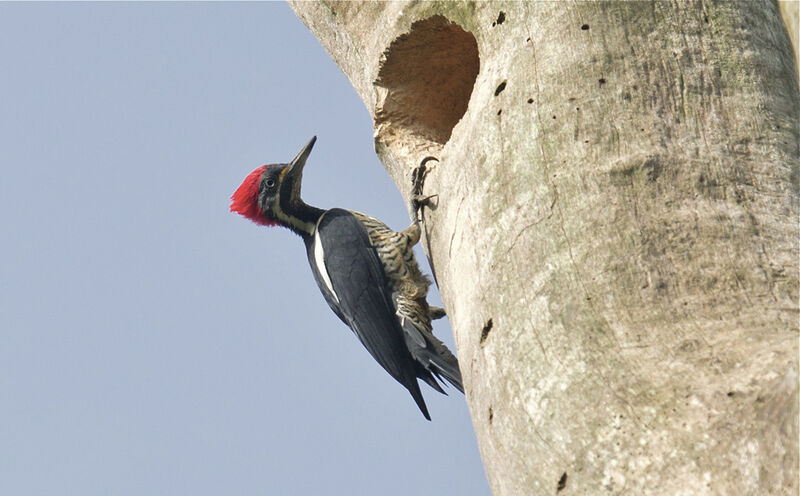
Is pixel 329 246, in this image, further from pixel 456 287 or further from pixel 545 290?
pixel 545 290

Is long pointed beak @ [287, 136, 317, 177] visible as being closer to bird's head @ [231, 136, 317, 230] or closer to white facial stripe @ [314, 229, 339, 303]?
bird's head @ [231, 136, 317, 230]

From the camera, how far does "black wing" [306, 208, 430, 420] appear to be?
489 cm

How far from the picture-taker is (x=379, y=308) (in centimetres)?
504

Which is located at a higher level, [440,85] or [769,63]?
[440,85]

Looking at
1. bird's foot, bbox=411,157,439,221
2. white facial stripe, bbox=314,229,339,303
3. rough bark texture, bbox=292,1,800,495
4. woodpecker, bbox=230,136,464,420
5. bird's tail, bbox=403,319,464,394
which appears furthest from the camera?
white facial stripe, bbox=314,229,339,303

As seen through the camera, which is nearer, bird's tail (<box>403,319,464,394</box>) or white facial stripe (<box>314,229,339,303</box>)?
bird's tail (<box>403,319,464,394</box>)

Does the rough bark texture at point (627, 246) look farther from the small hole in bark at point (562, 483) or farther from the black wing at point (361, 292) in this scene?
the black wing at point (361, 292)

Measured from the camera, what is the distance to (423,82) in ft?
14.5

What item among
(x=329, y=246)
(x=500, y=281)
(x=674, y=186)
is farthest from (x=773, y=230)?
(x=329, y=246)

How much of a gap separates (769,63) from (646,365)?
1.33m

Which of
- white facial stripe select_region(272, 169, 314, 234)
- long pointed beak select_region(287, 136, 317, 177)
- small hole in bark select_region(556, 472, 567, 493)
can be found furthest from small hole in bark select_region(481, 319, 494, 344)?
long pointed beak select_region(287, 136, 317, 177)

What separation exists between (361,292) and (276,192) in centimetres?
114

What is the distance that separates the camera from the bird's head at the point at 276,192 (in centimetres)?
590

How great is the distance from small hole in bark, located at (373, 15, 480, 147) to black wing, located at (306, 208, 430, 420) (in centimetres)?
97
